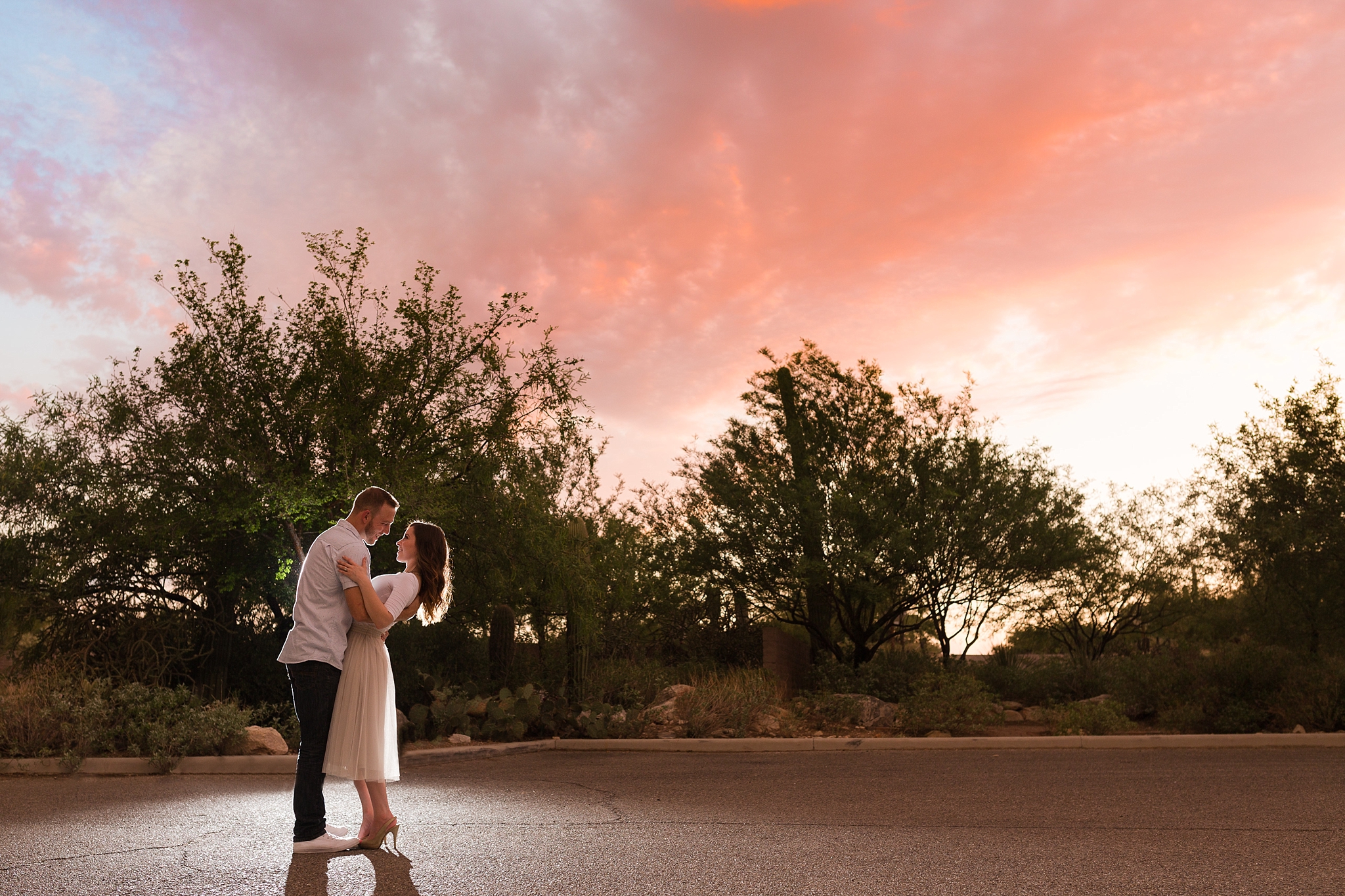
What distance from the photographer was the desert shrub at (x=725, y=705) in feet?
46.4

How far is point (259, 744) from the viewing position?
11.1 meters

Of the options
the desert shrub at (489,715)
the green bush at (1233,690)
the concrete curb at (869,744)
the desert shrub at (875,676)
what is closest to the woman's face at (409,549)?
the concrete curb at (869,744)

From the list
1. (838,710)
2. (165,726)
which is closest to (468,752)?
(165,726)

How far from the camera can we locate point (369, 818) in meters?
5.79

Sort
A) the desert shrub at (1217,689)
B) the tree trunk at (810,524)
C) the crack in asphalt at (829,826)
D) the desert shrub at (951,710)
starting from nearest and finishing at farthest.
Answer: the crack in asphalt at (829,826)
the desert shrub at (1217,689)
the desert shrub at (951,710)
the tree trunk at (810,524)

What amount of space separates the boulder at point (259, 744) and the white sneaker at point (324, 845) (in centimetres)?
574

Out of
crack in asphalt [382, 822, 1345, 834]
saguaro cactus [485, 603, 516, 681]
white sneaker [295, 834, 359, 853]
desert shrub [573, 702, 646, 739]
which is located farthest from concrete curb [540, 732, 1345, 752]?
white sneaker [295, 834, 359, 853]

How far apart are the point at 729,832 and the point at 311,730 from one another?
9.04 feet

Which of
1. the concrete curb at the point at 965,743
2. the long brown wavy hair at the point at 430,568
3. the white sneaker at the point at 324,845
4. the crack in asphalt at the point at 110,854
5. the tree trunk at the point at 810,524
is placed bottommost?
the concrete curb at the point at 965,743

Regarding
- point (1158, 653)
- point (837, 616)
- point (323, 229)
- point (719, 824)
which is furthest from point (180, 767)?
point (1158, 653)

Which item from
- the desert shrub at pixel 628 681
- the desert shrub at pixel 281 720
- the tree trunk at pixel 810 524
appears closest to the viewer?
the desert shrub at pixel 281 720

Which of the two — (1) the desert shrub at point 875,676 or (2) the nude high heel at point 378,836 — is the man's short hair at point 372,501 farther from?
(1) the desert shrub at point 875,676

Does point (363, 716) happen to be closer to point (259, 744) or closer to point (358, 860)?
point (358, 860)

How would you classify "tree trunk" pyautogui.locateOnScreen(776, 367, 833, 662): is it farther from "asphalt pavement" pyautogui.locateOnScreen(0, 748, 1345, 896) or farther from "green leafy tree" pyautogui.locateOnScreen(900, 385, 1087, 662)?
"asphalt pavement" pyautogui.locateOnScreen(0, 748, 1345, 896)
